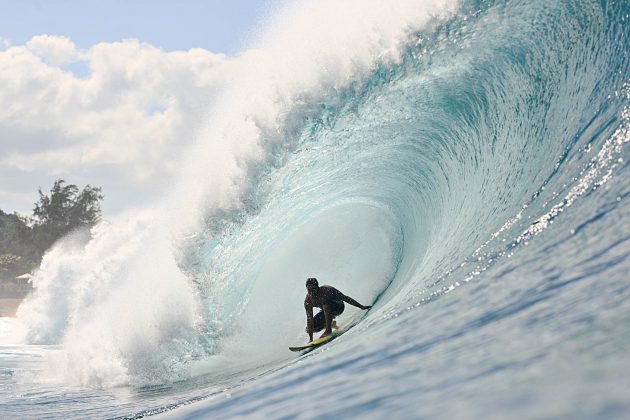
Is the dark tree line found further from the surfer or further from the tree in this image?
the surfer

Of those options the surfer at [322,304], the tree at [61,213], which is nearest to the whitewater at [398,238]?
the surfer at [322,304]

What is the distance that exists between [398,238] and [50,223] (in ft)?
189

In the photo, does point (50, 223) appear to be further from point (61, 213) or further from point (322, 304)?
point (322, 304)

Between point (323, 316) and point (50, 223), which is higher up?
point (50, 223)

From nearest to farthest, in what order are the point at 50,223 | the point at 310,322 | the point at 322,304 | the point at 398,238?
the point at 310,322, the point at 322,304, the point at 398,238, the point at 50,223

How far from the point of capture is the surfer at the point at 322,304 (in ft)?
30.9

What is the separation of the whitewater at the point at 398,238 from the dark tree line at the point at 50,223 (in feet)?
165

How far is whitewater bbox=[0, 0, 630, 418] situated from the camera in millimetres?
4309

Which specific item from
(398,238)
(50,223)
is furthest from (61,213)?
(398,238)

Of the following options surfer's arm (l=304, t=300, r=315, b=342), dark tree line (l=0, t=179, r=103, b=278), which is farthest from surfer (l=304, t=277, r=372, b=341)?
dark tree line (l=0, t=179, r=103, b=278)

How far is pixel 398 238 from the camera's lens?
44.0ft

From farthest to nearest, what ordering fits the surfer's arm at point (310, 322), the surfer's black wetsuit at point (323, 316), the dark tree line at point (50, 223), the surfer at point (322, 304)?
the dark tree line at point (50, 223) → the surfer's black wetsuit at point (323, 316) → the surfer at point (322, 304) → the surfer's arm at point (310, 322)

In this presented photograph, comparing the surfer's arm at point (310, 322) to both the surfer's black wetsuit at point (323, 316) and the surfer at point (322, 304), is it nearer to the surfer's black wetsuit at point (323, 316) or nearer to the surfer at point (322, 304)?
the surfer at point (322, 304)

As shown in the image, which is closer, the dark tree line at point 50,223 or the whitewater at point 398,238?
the whitewater at point 398,238
